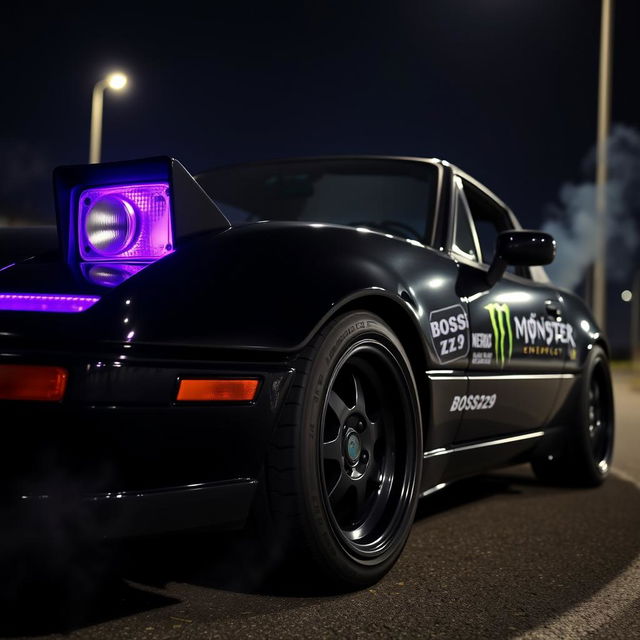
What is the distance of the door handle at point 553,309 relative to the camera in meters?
4.51

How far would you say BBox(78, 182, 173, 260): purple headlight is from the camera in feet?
8.41

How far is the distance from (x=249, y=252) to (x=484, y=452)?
63.4 inches

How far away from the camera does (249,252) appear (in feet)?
8.24

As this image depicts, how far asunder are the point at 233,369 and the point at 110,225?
2.02 feet

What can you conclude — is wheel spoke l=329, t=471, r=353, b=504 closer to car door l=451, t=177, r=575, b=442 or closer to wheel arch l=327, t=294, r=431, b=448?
wheel arch l=327, t=294, r=431, b=448

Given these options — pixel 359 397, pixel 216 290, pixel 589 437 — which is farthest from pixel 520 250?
pixel 216 290

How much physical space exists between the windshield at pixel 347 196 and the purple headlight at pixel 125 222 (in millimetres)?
1333

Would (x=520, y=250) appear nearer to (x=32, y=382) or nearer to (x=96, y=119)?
(x=32, y=382)

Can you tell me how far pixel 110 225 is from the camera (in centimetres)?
263

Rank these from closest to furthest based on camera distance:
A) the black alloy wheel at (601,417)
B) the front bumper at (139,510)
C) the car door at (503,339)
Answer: the front bumper at (139,510), the car door at (503,339), the black alloy wheel at (601,417)

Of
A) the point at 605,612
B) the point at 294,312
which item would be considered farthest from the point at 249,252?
the point at 605,612

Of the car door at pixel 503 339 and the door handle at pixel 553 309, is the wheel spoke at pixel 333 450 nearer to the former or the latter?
the car door at pixel 503 339

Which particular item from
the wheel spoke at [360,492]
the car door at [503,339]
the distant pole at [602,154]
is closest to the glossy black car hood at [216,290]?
the wheel spoke at [360,492]

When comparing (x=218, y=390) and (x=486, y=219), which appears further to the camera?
(x=486, y=219)
